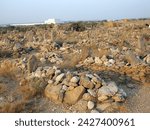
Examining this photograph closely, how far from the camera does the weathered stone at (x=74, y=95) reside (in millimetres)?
6221

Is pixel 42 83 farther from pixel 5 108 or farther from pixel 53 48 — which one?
pixel 53 48

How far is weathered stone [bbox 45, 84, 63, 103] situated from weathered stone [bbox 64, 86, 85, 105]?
0.12 metres

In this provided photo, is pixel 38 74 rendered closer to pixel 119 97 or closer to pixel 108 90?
pixel 108 90

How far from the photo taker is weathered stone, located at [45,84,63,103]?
20.8 ft

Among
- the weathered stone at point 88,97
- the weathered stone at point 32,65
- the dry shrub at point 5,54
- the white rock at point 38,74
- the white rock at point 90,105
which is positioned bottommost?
the white rock at point 90,105

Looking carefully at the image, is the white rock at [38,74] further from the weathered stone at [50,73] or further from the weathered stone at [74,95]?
the weathered stone at [74,95]

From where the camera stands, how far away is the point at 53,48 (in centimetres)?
1195

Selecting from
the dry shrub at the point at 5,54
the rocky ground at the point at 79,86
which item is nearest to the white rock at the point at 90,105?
the rocky ground at the point at 79,86

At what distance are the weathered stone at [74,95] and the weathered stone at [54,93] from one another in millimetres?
122

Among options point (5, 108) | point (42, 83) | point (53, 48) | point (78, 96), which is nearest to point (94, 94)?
point (78, 96)

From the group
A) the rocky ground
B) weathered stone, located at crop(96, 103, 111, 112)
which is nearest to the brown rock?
the rocky ground

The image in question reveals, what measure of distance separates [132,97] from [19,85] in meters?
2.58

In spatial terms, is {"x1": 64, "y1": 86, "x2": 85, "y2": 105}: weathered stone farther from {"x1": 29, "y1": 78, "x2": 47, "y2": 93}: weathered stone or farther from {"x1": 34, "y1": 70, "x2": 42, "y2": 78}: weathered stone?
{"x1": 34, "y1": 70, "x2": 42, "y2": 78}: weathered stone

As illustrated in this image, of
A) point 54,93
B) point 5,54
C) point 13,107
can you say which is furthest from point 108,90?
point 5,54
